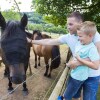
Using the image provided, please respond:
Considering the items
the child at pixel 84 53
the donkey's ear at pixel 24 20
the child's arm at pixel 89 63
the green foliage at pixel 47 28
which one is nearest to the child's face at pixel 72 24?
the child at pixel 84 53

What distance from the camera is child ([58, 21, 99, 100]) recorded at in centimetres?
276

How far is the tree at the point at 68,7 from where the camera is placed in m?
10.7

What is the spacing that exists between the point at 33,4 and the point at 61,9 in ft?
6.43

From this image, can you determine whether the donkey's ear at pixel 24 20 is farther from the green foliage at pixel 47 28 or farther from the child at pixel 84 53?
the green foliage at pixel 47 28

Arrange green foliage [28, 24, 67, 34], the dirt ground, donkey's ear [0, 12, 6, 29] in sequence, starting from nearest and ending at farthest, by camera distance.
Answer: donkey's ear [0, 12, 6, 29]
the dirt ground
green foliage [28, 24, 67, 34]

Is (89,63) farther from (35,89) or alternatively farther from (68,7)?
(68,7)

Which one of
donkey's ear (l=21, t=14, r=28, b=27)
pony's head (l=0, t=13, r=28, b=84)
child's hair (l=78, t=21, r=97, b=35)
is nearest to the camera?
child's hair (l=78, t=21, r=97, b=35)

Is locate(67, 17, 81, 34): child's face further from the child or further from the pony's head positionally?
the pony's head

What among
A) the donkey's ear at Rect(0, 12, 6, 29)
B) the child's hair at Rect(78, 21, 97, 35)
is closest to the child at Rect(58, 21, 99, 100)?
the child's hair at Rect(78, 21, 97, 35)

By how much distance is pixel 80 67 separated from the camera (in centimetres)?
293

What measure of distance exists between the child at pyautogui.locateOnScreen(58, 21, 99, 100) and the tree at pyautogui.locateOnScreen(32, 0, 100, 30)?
25.6 ft

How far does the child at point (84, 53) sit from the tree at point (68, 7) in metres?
7.79

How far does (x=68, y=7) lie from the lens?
428 inches

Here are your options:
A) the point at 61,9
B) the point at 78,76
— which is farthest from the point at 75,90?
the point at 61,9
